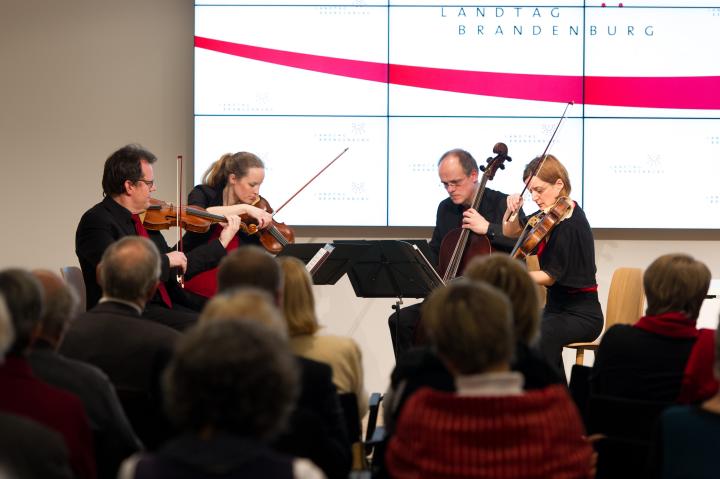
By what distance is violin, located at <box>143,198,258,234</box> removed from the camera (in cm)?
449

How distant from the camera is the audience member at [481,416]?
164cm

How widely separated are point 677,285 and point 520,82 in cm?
299

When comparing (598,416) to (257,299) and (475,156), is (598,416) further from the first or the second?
(475,156)

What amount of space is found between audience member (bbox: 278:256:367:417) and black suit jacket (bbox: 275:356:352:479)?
0.19m

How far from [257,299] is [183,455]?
1.87 feet

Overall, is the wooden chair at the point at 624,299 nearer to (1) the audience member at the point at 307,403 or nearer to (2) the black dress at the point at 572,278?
(2) the black dress at the point at 572,278

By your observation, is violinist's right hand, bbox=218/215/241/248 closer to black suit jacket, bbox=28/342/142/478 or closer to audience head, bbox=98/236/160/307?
audience head, bbox=98/236/160/307

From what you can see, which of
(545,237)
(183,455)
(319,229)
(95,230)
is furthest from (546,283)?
(183,455)

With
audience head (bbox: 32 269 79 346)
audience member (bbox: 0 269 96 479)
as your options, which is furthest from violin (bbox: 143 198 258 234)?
audience member (bbox: 0 269 96 479)

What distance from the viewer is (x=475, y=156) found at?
5293 mm

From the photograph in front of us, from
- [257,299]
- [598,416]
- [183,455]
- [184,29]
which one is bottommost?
[598,416]

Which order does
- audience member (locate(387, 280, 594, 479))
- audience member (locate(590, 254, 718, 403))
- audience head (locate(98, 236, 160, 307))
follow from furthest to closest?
audience head (locate(98, 236, 160, 307)), audience member (locate(590, 254, 718, 403)), audience member (locate(387, 280, 594, 479))

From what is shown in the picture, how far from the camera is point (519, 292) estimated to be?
219 centimetres

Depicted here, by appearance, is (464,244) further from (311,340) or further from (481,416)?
(481,416)
